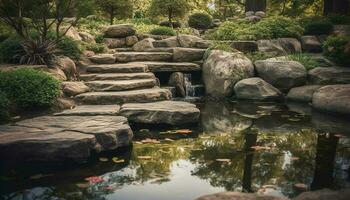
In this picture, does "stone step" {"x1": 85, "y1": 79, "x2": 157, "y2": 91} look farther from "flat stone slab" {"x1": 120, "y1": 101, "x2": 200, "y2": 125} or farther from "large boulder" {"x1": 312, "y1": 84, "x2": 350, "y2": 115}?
"large boulder" {"x1": 312, "y1": 84, "x2": 350, "y2": 115}

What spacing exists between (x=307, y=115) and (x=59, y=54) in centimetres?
617

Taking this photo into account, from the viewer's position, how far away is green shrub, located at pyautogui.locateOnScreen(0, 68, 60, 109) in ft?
20.9

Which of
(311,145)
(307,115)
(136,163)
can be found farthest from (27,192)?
(307,115)

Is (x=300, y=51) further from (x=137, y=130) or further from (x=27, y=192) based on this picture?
(x=27, y=192)

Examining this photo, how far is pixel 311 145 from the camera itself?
5.35 meters

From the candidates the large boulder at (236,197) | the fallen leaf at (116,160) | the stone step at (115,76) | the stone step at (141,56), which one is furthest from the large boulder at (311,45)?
the large boulder at (236,197)

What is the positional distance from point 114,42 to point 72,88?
5204 mm

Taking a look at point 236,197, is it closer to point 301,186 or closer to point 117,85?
point 301,186

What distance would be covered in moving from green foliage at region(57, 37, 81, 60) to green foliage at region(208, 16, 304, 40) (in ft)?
17.8

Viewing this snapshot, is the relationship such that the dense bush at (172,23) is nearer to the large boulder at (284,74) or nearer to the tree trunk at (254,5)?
the tree trunk at (254,5)

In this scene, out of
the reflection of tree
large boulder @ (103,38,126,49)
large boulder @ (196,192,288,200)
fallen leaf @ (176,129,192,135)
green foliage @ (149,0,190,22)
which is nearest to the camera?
large boulder @ (196,192,288,200)

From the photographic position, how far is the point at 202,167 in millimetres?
4496

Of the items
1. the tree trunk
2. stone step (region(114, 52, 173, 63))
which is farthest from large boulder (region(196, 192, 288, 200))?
the tree trunk

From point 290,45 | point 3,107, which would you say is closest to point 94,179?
point 3,107
